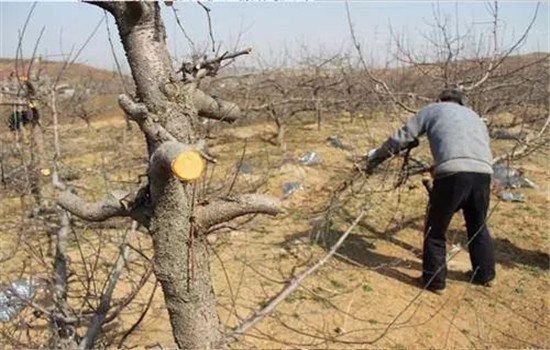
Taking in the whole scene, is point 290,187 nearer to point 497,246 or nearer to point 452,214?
point 497,246

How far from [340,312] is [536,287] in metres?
1.67

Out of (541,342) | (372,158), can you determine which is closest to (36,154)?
(372,158)

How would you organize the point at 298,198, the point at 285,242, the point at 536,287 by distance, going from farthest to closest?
the point at 298,198, the point at 285,242, the point at 536,287

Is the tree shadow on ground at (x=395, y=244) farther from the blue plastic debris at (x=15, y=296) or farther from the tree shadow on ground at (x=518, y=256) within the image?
the blue plastic debris at (x=15, y=296)

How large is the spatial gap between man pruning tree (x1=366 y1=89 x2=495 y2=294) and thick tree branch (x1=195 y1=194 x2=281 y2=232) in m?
2.49

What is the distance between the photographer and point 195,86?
1.26 m

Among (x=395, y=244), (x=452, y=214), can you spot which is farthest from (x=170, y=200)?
(x=395, y=244)

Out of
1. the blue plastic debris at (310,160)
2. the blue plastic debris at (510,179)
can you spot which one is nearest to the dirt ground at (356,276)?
the blue plastic debris at (510,179)

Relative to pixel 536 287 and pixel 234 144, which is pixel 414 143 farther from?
pixel 234 144

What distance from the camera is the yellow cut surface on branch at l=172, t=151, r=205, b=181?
1.00 metres

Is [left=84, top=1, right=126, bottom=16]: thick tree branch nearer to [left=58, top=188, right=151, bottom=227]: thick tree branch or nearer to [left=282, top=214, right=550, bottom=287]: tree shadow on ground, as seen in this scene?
[left=58, top=188, right=151, bottom=227]: thick tree branch

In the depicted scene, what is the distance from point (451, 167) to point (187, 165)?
9.50 feet

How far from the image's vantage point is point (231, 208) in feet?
4.14

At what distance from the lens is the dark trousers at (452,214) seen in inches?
138
